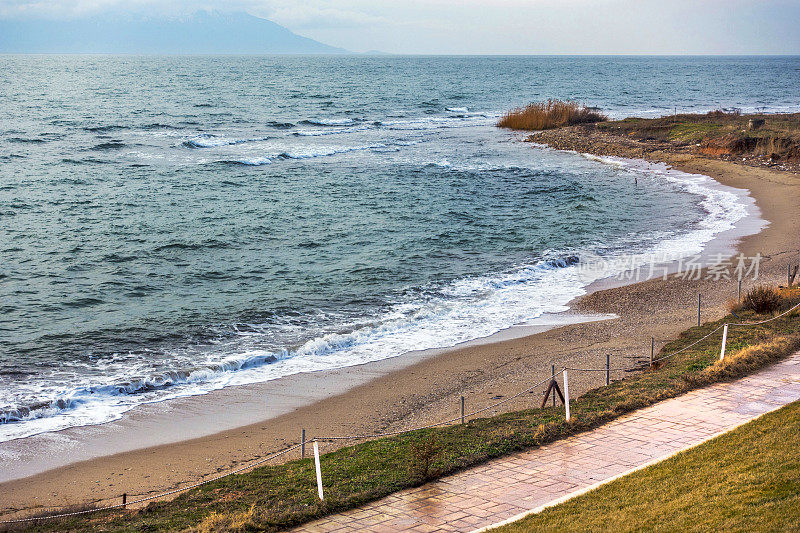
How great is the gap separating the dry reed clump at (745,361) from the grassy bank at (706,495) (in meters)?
3.07

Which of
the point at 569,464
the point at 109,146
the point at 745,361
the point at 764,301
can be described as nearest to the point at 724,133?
the point at 764,301

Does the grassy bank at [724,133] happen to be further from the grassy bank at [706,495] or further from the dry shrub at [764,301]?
the grassy bank at [706,495]

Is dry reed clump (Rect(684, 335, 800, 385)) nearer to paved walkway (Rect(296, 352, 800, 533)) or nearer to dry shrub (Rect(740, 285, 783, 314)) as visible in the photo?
paved walkway (Rect(296, 352, 800, 533))

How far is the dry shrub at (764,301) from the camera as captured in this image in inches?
687

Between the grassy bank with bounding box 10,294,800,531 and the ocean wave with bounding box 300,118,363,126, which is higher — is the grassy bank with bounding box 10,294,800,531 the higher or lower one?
the lower one

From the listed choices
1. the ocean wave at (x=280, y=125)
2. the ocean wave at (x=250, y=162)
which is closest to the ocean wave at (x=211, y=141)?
the ocean wave at (x=280, y=125)

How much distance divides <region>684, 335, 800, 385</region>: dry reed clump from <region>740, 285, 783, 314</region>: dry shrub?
2.74 metres

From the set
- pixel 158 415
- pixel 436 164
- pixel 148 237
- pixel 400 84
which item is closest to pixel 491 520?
pixel 158 415

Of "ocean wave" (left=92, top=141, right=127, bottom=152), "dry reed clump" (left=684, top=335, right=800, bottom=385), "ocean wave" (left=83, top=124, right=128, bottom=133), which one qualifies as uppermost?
"ocean wave" (left=83, top=124, right=128, bottom=133)

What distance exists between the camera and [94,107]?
259 ft

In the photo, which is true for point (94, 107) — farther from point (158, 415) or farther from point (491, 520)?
point (491, 520)

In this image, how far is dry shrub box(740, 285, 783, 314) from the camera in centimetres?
1745

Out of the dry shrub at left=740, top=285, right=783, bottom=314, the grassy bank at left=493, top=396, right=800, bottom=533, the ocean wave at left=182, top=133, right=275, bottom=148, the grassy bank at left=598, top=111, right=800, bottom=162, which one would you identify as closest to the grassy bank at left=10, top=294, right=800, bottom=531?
the grassy bank at left=493, top=396, right=800, bottom=533

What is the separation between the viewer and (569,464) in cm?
1028
